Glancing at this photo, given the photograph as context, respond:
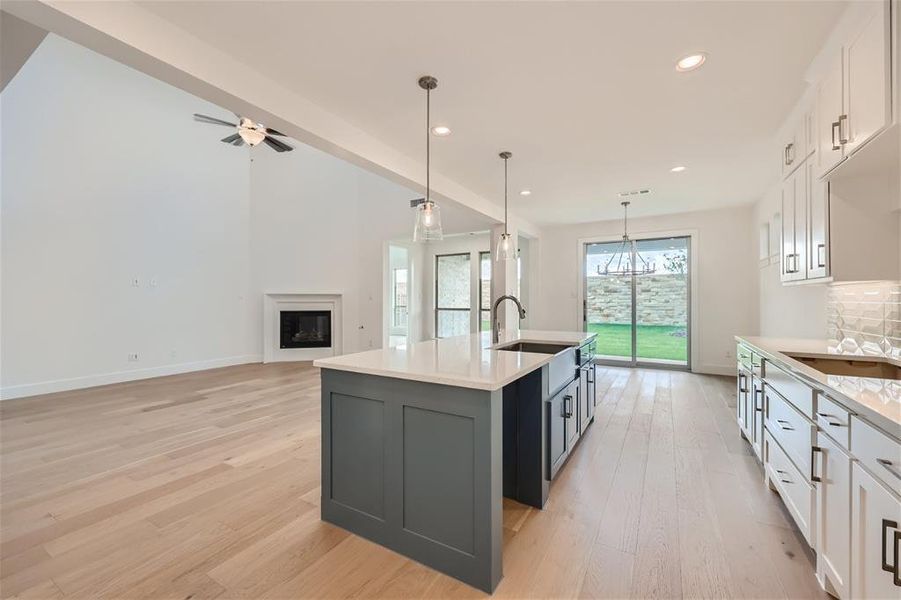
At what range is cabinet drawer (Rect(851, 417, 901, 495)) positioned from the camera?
42.4 inches

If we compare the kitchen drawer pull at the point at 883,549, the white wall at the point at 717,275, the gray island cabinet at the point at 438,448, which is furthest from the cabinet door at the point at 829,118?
the white wall at the point at 717,275

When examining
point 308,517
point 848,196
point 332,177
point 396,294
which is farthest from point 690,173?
point 396,294

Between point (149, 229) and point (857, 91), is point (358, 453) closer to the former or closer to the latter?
point (857, 91)

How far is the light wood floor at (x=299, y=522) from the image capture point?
1608 mm

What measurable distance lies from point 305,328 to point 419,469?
20.8ft

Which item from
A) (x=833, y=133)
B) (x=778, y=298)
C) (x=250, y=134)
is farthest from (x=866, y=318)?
(x=250, y=134)

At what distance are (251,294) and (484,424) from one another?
22.1 ft

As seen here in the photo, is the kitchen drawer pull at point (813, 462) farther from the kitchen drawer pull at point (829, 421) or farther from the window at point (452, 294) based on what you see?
the window at point (452, 294)

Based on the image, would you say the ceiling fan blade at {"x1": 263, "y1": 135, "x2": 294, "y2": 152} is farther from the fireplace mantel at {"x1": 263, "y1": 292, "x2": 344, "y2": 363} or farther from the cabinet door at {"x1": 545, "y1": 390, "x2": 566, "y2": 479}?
the cabinet door at {"x1": 545, "y1": 390, "x2": 566, "y2": 479}

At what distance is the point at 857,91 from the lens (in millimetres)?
1668

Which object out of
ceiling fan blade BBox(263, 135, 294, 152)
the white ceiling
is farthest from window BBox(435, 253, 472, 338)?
the white ceiling

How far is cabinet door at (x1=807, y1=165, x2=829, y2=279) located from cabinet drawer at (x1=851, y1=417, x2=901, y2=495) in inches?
49.8

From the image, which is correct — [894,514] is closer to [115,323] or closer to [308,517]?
[308,517]

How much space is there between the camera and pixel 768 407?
234 centimetres
